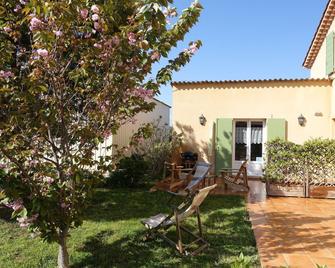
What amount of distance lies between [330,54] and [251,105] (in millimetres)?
3363

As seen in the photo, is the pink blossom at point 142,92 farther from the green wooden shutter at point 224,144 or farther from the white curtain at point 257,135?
the white curtain at point 257,135

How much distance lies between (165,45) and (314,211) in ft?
18.8

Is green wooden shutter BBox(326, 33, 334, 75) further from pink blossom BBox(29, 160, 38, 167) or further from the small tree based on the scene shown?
pink blossom BBox(29, 160, 38, 167)

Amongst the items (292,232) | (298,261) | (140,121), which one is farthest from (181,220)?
(140,121)

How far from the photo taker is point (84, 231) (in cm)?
591

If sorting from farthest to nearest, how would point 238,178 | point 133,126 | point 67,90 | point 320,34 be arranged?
point 133,126
point 320,34
point 238,178
point 67,90

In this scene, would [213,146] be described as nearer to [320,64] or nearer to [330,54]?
[330,54]

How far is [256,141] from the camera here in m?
13.0

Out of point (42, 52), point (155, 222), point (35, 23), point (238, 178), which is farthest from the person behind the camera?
point (238, 178)

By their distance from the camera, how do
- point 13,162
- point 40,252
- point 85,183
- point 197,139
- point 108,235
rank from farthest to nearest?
point 197,139, point 108,235, point 40,252, point 85,183, point 13,162

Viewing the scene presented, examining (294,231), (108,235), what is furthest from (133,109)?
(294,231)

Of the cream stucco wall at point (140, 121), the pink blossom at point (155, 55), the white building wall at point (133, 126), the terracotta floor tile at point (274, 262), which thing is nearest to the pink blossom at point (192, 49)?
the pink blossom at point (155, 55)

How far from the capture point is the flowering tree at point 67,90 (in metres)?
3.51

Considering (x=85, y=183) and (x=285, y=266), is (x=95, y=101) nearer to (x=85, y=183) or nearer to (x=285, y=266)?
Answer: (x=85, y=183)
